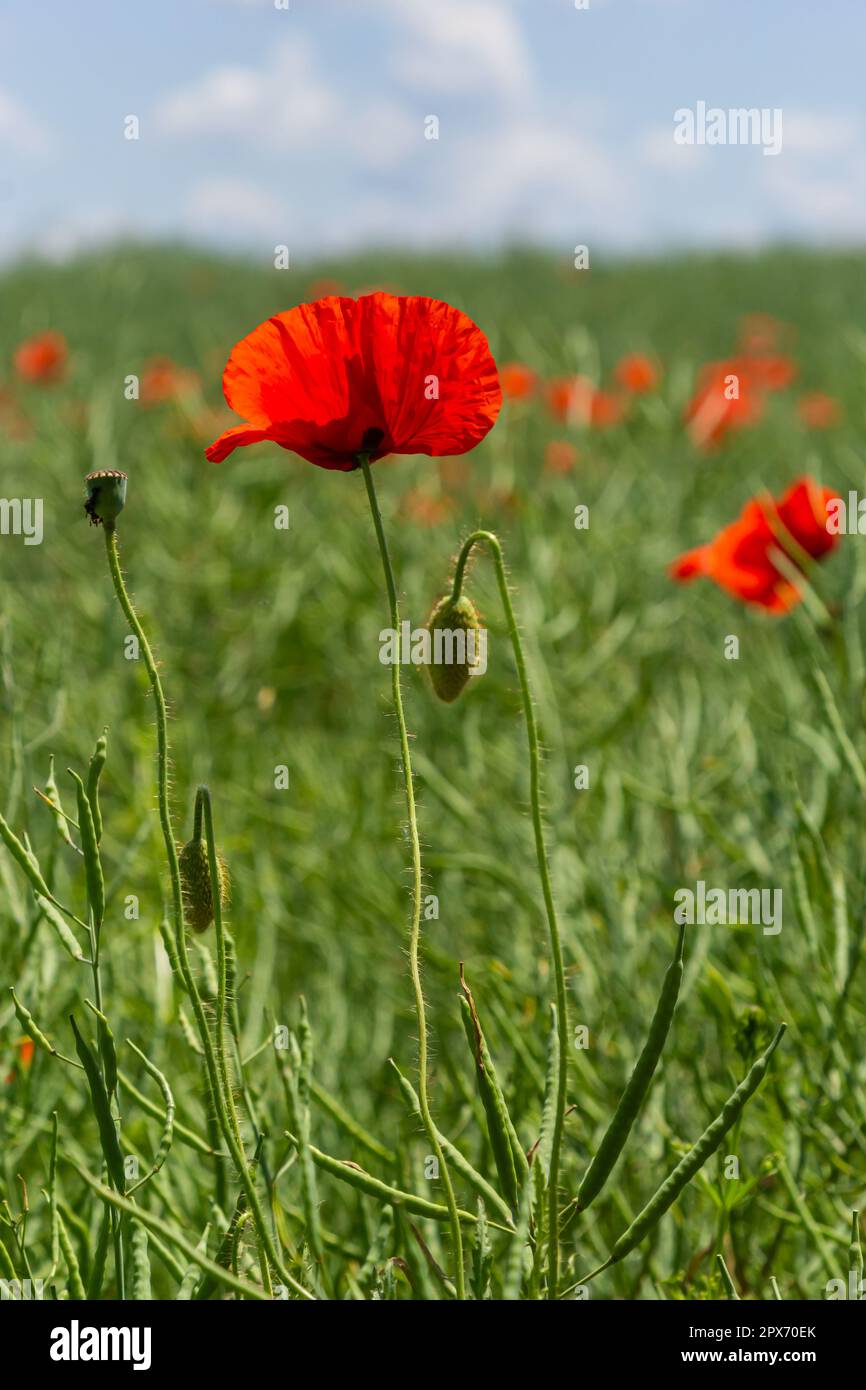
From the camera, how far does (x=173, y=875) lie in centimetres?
52

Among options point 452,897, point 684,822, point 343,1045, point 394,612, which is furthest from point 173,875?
point 452,897

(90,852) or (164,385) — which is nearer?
(90,852)

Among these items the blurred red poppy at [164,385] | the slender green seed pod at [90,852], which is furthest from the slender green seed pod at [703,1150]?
the blurred red poppy at [164,385]

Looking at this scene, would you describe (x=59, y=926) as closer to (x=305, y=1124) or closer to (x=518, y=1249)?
(x=305, y=1124)

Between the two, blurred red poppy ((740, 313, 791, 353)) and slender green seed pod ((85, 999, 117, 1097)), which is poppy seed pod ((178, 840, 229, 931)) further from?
blurred red poppy ((740, 313, 791, 353))

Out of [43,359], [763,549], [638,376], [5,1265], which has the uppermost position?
[43,359]

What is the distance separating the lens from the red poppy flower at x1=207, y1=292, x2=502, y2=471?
0.59m

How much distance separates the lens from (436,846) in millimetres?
1786

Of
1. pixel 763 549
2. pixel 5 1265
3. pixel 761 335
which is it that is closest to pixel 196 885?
pixel 5 1265

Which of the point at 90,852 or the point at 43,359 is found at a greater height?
the point at 43,359

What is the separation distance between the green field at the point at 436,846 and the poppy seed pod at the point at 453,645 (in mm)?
37

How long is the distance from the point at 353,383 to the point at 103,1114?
1.13 feet

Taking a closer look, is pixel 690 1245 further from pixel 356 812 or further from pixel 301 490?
pixel 301 490
